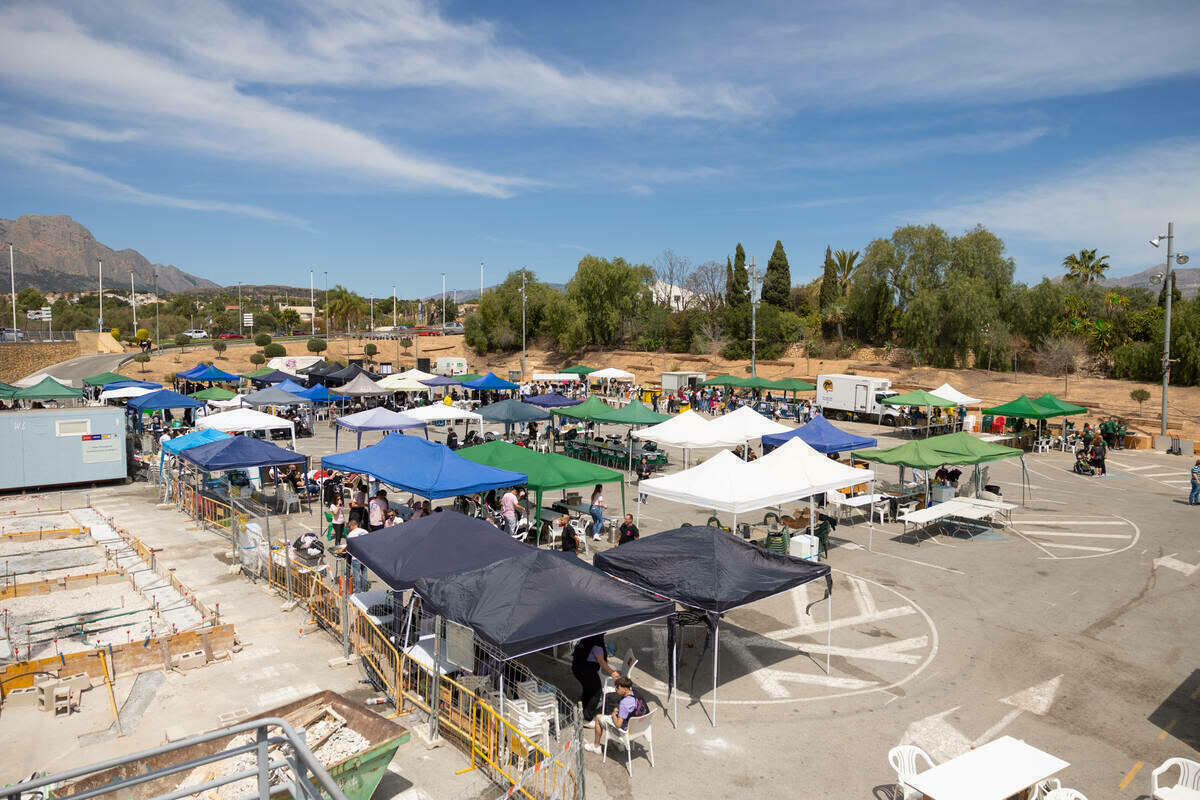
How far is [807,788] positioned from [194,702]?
7262 millimetres

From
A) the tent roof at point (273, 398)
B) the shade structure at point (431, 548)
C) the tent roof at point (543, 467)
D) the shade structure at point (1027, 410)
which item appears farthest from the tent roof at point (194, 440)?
the shade structure at point (1027, 410)

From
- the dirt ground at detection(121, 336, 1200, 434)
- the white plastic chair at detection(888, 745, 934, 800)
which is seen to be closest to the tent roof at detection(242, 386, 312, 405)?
the white plastic chair at detection(888, 745, 934, 800)

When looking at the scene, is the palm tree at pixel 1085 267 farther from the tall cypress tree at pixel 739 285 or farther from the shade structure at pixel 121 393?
the shade structure at pixel 121 393

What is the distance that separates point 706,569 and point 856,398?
108 ft

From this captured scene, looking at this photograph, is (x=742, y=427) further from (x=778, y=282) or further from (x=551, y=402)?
(x=778, y=282)

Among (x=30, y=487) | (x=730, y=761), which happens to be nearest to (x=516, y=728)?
(x=730, y=761)

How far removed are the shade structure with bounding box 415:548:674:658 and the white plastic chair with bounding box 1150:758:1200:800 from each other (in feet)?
16.2

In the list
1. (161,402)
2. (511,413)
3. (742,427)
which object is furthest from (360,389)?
(742,427)

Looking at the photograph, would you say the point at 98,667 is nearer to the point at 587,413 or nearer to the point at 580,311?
the point at 587,413

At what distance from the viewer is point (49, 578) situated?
13031mm

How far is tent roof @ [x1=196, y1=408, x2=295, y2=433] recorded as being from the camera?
21125mm

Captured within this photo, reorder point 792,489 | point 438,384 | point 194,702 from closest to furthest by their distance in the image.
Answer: point 194,702 < point 792,489 < point 438,384

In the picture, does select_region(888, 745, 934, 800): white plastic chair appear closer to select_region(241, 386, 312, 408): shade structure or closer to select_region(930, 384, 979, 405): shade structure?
select_region(241, 386, 312, 408): shade structure

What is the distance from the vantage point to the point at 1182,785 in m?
6.95
